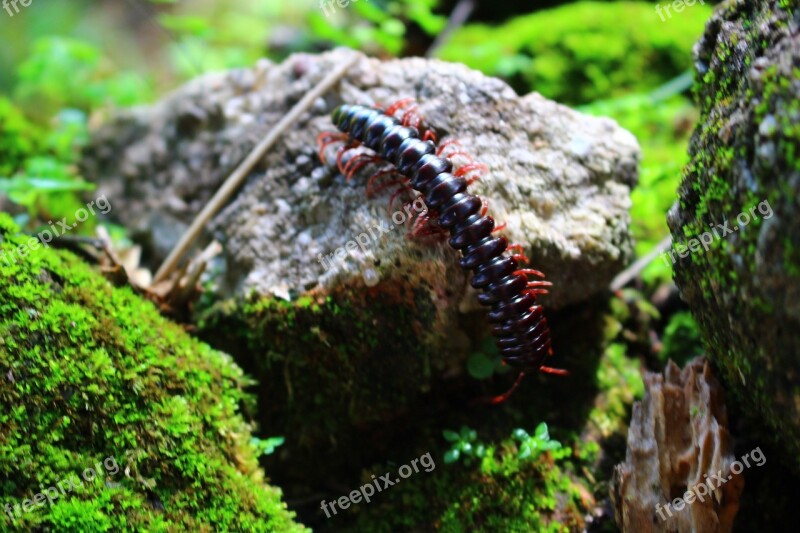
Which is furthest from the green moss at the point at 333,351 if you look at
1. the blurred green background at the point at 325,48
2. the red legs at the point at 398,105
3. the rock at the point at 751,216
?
the blurred green background at the point at 325,48

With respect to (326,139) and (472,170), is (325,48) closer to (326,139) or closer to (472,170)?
(326,139)

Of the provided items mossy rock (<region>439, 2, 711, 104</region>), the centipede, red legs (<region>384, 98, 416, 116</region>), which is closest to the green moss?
the centipede

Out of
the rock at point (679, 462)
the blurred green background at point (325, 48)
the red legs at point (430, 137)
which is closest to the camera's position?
the rock at point (679, 462)

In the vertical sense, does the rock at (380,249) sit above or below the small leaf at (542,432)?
above

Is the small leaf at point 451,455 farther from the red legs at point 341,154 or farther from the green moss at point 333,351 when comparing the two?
the red legs at point 341,154

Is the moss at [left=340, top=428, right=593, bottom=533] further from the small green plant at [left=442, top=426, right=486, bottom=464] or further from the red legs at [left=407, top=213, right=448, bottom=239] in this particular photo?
the red legs at [left=407, top=213, right=448, bottom=239]

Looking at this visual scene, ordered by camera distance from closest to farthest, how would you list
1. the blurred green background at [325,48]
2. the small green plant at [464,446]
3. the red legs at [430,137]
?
1. the small green plant at [464,446]
2. the red legs at [430,137]
3. the blurred green background at [325,48]

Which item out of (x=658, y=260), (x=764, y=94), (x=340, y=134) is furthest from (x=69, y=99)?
(x=764, y=94)
